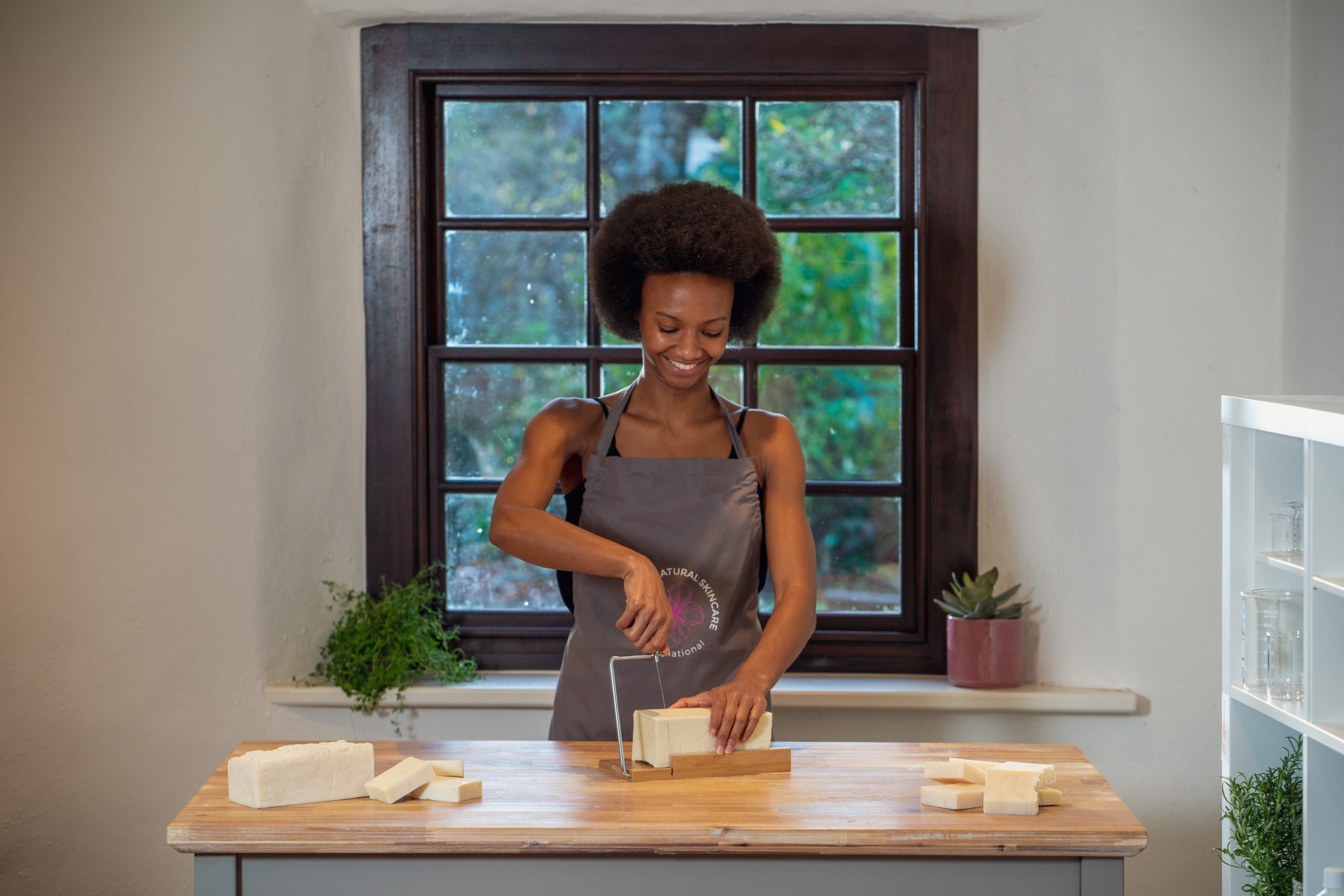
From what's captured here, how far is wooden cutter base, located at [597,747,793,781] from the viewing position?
1.85m

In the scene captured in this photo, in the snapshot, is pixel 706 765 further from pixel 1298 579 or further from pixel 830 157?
pixel 830 157

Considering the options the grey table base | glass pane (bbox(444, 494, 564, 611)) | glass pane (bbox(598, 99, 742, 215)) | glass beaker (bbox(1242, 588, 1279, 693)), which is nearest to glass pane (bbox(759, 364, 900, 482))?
glass pane (bbox(598, 99, 742, 215))

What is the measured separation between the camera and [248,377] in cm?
304

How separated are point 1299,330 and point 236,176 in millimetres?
2645

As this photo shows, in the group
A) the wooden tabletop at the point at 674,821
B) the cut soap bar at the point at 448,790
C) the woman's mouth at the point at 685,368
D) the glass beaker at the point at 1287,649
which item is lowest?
the wooden tabletop at the point at 674,821

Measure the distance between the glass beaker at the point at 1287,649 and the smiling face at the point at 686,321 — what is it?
1077mm

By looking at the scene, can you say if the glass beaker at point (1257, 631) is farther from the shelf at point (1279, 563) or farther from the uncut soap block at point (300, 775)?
the uncut soap block at point (300, 775)

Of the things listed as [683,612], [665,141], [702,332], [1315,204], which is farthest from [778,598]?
[1315,204]

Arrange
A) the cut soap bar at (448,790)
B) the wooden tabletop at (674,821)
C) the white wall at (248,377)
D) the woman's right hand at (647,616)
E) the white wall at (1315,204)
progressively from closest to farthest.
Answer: the wooden tabletop at (674,821), the cut soap bar at (448,790), the woman's right hand at (647,616), the white wall at (1315,204), the white wall at (248,377)

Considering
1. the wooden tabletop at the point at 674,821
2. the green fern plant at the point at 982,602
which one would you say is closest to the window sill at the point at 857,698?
the green fern plant at the point at 982,602

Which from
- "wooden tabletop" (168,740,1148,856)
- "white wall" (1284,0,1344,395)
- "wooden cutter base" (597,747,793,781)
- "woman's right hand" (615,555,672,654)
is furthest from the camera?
"white wall" (1284,0,1344,395)

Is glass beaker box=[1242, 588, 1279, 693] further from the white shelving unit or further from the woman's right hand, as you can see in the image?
the woman's right hand

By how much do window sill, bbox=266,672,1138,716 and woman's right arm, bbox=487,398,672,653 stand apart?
2.84 feet

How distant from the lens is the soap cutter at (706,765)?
1854 millimetres
